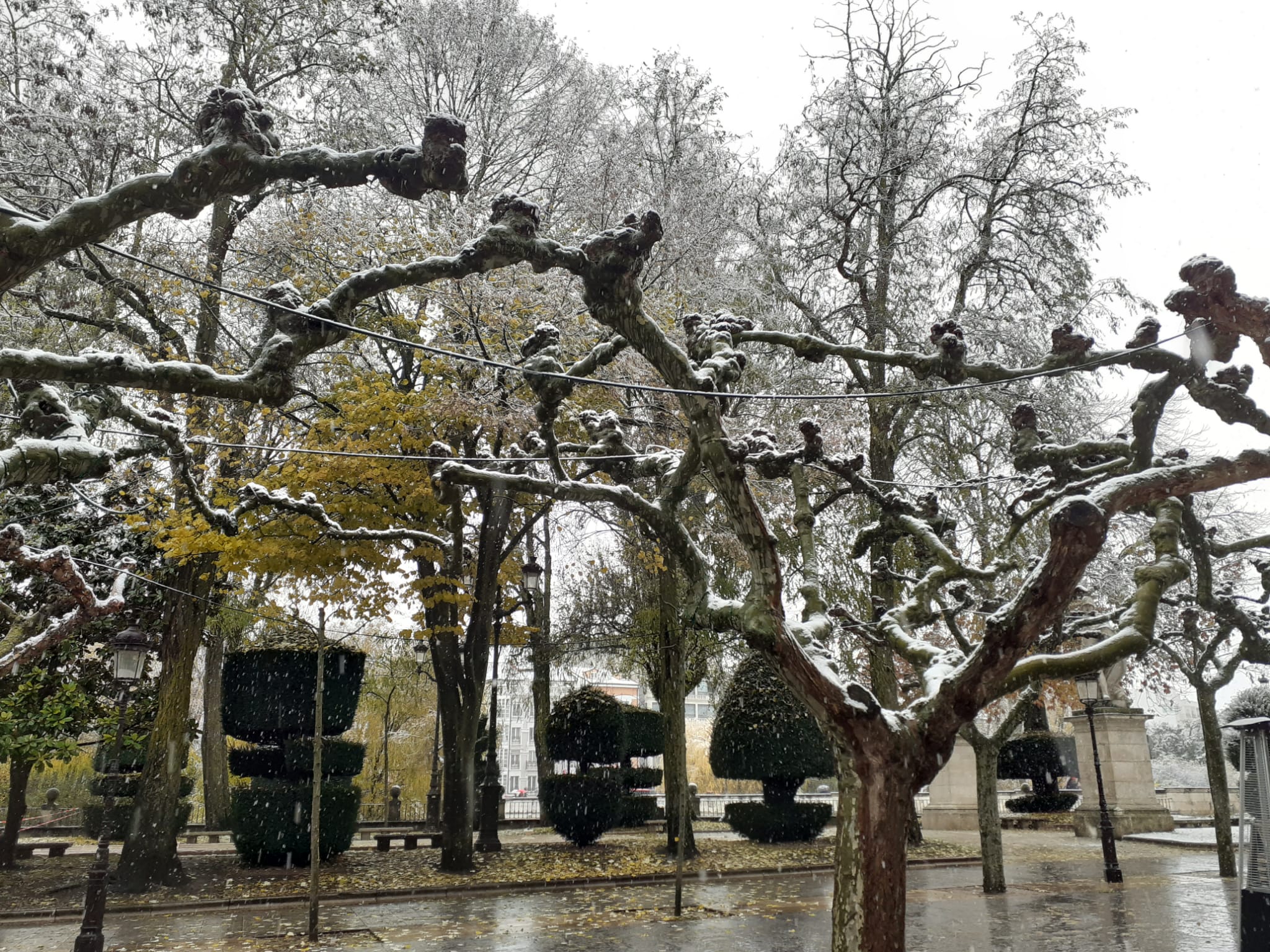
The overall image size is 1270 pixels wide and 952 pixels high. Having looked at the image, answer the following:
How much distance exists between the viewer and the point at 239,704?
14539mm

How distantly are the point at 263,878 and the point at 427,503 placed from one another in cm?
619

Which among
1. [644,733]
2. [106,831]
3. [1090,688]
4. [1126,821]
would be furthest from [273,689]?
[1126,821]

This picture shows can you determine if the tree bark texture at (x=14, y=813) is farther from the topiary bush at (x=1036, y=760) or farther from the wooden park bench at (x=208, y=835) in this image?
the topiary bush at (x=1036, y=760)

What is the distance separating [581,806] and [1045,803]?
54.6ft

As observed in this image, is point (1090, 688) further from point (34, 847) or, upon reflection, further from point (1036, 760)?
point (34, 847)

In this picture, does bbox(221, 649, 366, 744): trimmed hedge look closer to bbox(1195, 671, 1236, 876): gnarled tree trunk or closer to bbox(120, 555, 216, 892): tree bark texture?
bbox(120, 555, 216, 892): tree bark texture

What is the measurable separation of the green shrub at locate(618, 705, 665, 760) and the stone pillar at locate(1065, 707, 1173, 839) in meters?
10.0

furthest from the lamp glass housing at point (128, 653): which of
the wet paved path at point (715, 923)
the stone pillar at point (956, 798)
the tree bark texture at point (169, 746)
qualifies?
the stone pillar at point (956, 798)

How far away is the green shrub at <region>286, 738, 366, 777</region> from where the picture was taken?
14727 millimetres

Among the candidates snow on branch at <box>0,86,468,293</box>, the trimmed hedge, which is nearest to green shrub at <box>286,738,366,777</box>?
the trimmed hedge

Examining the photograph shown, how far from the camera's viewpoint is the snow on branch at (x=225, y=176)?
4.45 metres

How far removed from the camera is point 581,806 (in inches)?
669

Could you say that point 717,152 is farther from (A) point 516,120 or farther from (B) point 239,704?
(B) point 239,704

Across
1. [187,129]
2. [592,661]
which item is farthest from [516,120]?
[592,661]
